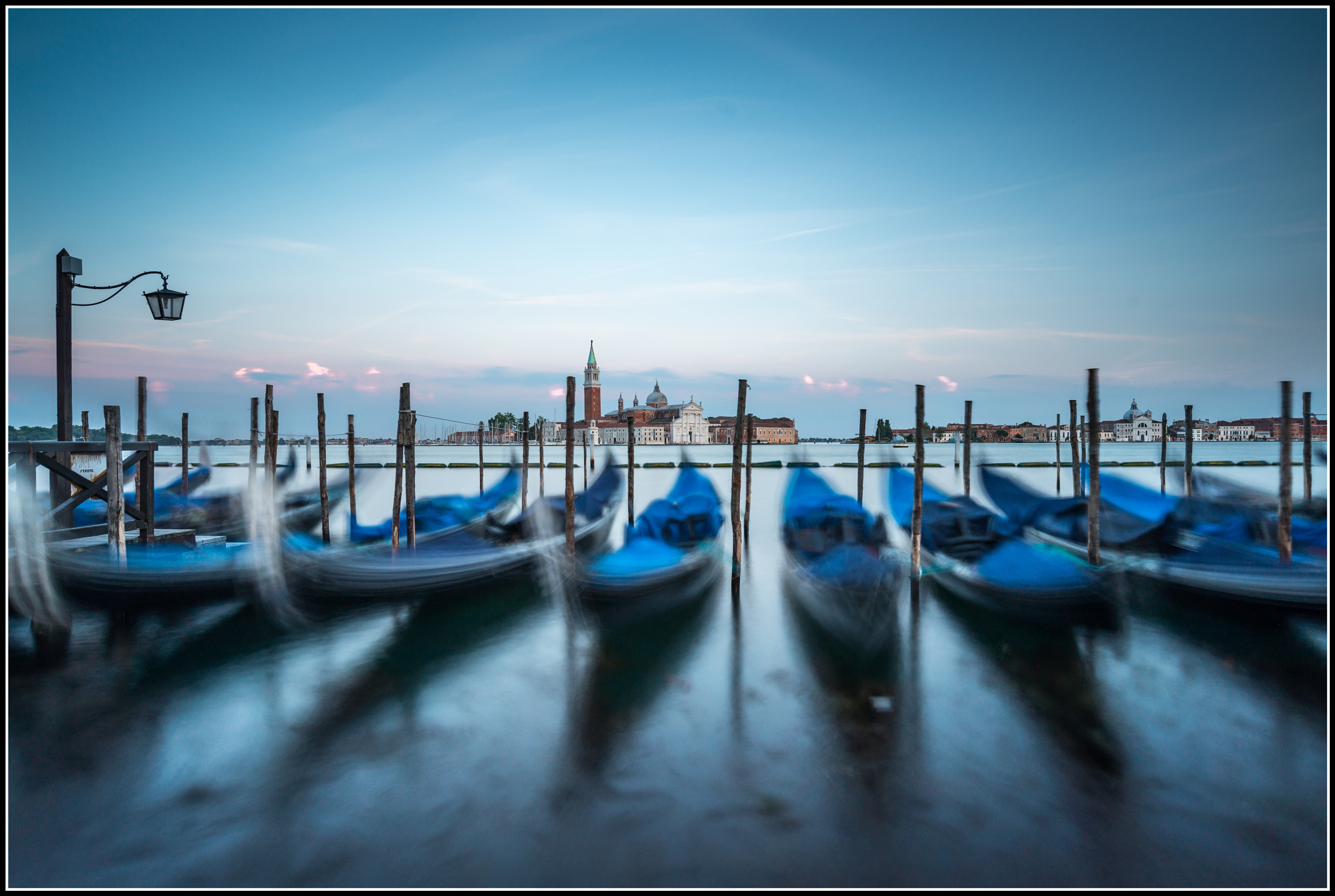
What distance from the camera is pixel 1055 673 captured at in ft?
16.3

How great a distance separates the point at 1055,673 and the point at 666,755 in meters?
3.10

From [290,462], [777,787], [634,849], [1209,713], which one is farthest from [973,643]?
[290,462]

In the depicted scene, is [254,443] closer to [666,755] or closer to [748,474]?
[748,474]

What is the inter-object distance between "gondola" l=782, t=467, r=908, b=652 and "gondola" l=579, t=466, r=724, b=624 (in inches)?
35.9

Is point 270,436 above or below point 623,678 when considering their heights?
above

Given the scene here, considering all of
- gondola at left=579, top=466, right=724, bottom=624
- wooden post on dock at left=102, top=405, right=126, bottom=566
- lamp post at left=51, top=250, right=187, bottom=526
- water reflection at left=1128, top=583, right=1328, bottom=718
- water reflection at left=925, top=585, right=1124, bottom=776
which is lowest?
water reflection at left=925, top=585, right=1124, bottom=776

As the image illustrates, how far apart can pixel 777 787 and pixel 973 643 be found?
3086mm

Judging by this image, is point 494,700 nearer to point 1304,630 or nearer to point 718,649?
point 718,649

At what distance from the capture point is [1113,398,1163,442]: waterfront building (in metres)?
71.6

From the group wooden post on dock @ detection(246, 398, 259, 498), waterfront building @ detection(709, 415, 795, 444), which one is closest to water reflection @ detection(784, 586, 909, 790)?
wooden post on dock @ detection(246, 398, 259, 498)

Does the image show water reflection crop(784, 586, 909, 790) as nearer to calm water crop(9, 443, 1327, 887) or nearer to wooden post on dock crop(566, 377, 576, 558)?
calm water crop(9, 443, 1327, 887)

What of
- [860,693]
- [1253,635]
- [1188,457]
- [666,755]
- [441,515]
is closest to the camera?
[666,755]

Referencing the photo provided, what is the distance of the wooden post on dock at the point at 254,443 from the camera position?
33.7 feet

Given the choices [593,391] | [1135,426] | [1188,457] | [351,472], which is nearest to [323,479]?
[351,472]
